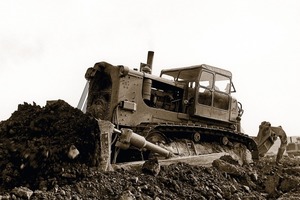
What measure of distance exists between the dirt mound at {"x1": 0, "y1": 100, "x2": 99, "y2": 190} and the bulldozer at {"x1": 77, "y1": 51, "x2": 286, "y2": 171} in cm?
128

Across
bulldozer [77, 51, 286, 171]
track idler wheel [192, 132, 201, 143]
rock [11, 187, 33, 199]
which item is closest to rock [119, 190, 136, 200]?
rock [11, 187, 33, 199]

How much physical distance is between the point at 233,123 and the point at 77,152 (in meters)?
6.47

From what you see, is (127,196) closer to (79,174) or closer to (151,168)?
(79,174)

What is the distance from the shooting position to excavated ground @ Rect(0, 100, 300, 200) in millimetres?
5863

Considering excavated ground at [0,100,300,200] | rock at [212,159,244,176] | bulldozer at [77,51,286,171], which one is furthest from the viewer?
bulldozer at [77,51,286,171]

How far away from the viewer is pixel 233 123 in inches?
468

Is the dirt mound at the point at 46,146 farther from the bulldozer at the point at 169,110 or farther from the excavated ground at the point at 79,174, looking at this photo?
the bulldozer at the point at 169,110

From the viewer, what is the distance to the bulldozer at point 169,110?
31.0 ft

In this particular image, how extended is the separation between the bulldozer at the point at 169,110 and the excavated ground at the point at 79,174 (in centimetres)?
126

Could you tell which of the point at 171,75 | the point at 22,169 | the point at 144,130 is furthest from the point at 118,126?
the point at 22,169

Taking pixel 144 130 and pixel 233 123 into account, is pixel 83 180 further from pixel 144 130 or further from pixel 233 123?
pixel 233 123

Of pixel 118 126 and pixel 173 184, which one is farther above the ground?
pixel 118 126

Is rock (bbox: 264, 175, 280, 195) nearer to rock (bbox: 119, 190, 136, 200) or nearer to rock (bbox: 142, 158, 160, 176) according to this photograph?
rock (bbox: 142, 158, 160, 176)

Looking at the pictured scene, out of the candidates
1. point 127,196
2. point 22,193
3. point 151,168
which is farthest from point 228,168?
point 22,193
